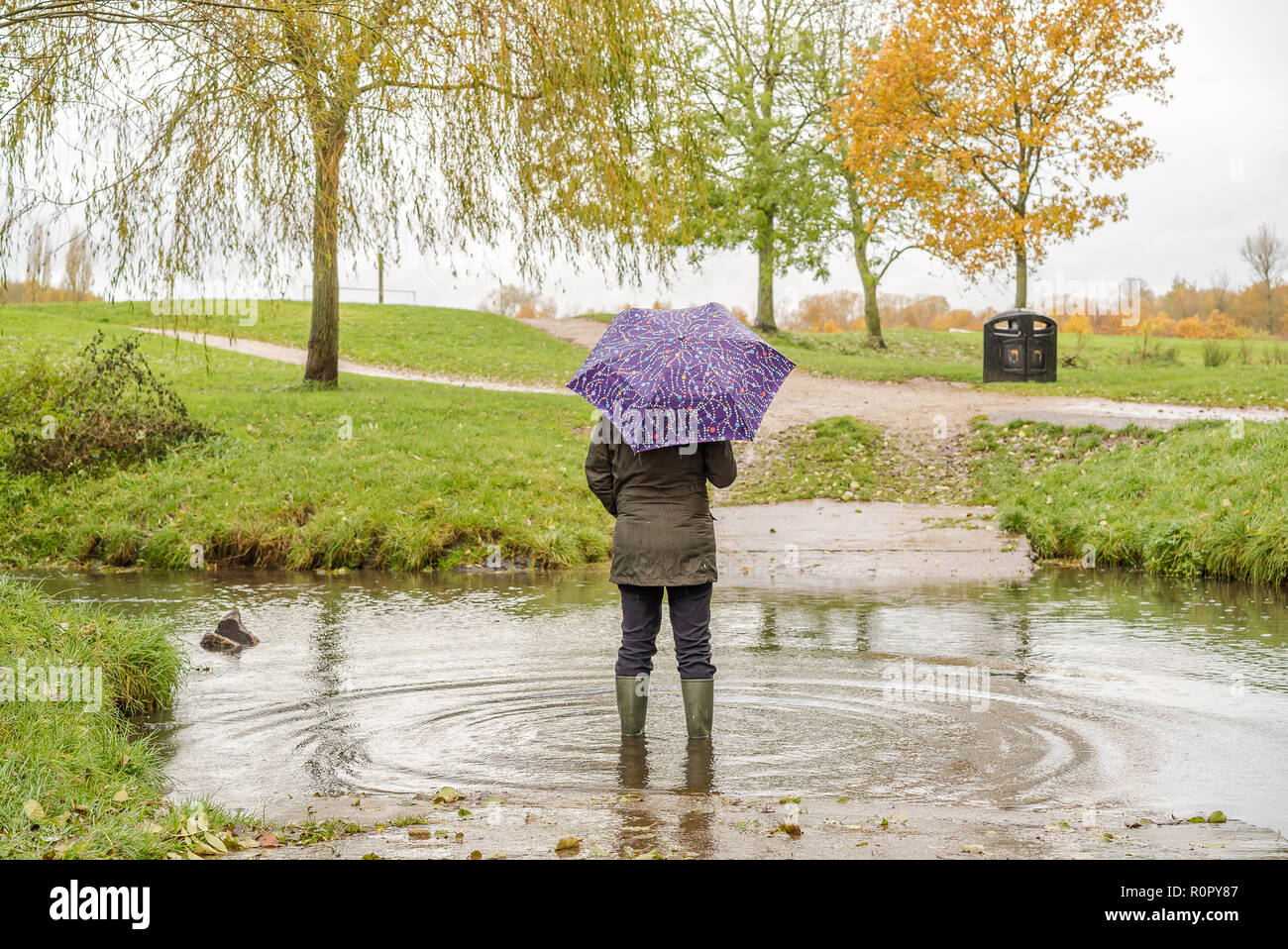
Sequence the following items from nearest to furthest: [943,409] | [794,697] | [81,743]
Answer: [81,743] → [794,697] → [943,409]

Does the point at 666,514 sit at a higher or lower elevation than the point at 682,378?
lower

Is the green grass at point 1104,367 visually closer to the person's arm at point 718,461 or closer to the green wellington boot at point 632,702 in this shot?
the person's arm at point 718,461

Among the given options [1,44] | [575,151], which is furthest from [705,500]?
[575,151]

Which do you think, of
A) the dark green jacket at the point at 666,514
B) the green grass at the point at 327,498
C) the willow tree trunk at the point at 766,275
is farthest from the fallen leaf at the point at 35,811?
the willow tree trunk at the point at 766,275

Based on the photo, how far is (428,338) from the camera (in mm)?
35281

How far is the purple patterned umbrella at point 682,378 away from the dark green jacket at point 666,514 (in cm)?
17

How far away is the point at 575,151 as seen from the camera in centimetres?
1266

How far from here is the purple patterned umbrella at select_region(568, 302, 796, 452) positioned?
5.79 meters

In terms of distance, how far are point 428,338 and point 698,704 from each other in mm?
30263

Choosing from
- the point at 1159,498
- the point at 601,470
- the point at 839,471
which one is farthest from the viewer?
the point at 839,471

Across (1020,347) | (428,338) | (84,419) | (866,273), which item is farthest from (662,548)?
(866,273)

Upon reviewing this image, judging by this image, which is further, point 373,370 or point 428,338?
point 428,338

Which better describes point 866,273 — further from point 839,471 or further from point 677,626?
point 677,626

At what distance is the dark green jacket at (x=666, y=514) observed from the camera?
232 inches
